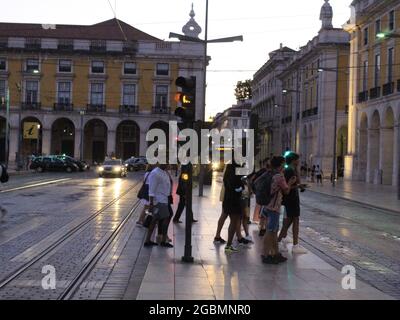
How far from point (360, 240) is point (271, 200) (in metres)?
4.87

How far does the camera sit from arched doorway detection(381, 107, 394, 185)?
47.5 metres

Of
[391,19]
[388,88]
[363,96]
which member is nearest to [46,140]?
[363,96]

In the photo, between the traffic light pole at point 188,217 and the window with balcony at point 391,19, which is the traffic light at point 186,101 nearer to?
the traffic light pole at point 188,217

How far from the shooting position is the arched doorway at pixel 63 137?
85.9 m

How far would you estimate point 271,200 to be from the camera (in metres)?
10.7

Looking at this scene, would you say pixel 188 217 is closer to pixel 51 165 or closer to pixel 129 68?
pixel 51 165

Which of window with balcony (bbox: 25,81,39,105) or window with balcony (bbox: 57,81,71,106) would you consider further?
window with balcony (bbox: 57,81,71,106)

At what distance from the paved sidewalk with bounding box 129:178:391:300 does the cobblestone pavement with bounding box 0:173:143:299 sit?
2.83ft

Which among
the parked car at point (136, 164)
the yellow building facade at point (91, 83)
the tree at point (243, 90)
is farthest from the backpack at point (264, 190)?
the tree at point (243, 90)

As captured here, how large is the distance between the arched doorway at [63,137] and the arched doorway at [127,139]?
6.37 m

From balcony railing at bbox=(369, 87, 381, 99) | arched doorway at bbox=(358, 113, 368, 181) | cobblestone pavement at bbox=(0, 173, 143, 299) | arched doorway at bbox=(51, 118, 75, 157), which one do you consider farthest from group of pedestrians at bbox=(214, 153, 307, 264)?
arched doorway at bbox=(51, 118, 75, 157)

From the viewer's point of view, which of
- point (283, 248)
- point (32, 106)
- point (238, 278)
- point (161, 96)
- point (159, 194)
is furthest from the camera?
point (161, 96)

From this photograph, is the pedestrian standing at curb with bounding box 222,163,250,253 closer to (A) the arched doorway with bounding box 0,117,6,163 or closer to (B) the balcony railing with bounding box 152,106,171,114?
(B) the balcony railing with bounding box 152,106,171,114
